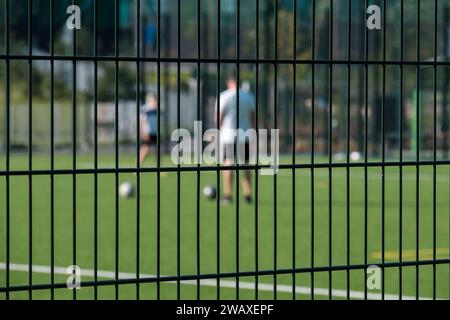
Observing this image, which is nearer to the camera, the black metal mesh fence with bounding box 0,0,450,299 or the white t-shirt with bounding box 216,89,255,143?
the black metal mesh fence with bounding box 0,0,450,299

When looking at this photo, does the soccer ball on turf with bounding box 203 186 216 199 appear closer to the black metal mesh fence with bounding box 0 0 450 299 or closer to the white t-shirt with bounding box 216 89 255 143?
the black metal mesh fence with bounding box 0 0 450 299

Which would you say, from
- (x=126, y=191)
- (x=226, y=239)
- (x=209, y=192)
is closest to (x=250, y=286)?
(x=226, y=239)

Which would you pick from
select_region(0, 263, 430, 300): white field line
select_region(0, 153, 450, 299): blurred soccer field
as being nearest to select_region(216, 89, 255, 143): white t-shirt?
select_region(0, 153, 450, 299): blurred soccer field

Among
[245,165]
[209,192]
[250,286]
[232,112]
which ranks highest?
[232,112]

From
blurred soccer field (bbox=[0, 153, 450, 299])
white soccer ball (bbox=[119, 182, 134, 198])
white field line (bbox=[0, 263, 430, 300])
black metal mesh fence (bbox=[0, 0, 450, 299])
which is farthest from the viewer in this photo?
white soccer ball (bbox=[119, 182, 134, 198])

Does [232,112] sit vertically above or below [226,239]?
above

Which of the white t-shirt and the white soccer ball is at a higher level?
→ the white t-shirt

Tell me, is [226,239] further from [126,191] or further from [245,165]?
[245,165]

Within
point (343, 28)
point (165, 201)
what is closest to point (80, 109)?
point (343, 28)

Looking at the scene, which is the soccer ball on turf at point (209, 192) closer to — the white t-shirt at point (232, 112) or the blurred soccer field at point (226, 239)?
the blurred soccer field at point (226, 239)

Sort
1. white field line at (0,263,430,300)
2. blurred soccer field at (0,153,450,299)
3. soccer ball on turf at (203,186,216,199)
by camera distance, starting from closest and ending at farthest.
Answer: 1. white field line at (0,263,430,300)
2. blurred soccer field at (0,153,450,299)
3. soccer ball on turf at (203,186,216,199)

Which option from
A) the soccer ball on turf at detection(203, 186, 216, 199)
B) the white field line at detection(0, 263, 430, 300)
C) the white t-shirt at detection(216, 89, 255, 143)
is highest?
the white t-shirt at detection(216, 89, 255, 143)
